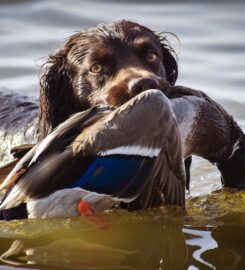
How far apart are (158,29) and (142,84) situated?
5809mm

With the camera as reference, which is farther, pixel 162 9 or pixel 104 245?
pixel 162 9

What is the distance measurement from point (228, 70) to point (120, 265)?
5.47 meters

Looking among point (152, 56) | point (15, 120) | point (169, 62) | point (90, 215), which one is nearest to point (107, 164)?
point (90, 215)

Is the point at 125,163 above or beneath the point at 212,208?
above

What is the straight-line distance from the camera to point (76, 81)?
22.2 feet

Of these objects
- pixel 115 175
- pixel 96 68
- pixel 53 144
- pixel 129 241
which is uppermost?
pixel 96 68

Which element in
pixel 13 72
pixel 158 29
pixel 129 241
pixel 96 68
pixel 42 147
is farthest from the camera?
pixel 158 29

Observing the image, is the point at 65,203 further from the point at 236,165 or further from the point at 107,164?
the point at 236,165

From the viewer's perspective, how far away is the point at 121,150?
5113 millimetres

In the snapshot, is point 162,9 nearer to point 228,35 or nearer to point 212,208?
point 228,35

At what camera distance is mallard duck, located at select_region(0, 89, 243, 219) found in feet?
16.8

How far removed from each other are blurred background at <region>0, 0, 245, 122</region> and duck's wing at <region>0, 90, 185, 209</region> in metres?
4.16

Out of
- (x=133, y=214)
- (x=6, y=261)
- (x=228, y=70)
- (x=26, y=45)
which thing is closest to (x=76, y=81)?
(x=133, y=214)

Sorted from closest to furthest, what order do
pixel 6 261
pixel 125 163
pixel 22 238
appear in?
pixel 125 163 < pixel 6 261 < pixel 22 238
